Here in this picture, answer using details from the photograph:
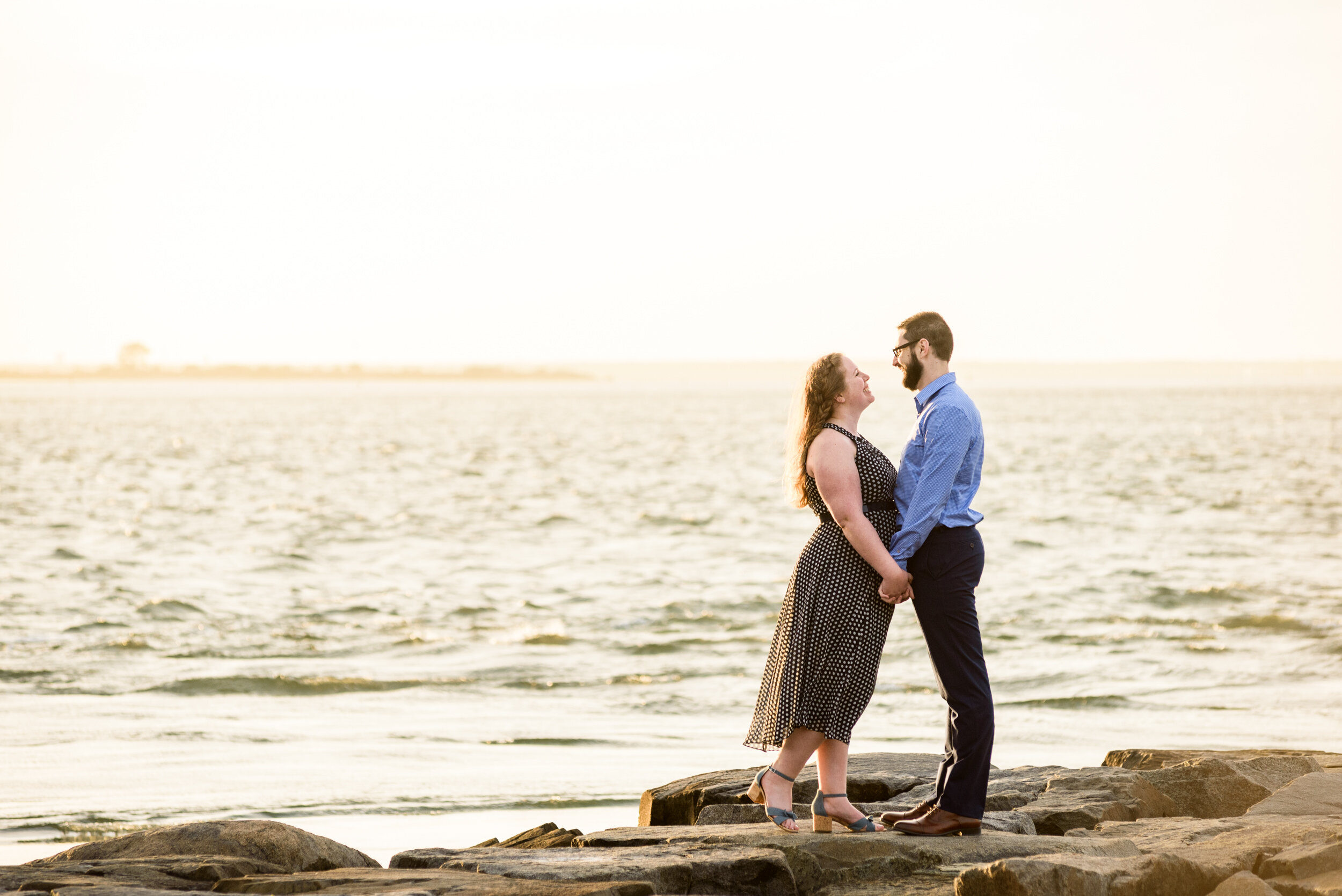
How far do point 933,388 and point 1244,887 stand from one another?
7.26 feet

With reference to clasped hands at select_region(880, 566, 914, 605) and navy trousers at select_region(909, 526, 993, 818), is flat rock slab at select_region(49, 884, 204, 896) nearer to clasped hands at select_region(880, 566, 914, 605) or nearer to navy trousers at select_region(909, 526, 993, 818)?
clasped hands at select_region(880, 566, 914, 605)

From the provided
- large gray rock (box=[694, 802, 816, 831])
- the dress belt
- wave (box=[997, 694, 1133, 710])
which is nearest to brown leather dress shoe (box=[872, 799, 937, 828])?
large gray rock (box=[694, 802, 816, 831])

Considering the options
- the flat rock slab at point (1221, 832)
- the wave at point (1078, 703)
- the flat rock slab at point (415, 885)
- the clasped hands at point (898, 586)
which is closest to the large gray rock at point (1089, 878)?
the flat rock slab at point (1221, 832)

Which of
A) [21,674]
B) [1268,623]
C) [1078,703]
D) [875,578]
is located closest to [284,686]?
[21,674]

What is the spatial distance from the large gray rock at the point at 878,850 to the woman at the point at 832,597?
0.58ft

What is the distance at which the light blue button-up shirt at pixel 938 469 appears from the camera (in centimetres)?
561

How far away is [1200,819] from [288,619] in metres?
13.6

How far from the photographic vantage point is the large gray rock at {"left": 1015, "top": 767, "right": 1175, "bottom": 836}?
681 cm

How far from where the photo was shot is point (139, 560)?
79.8ft

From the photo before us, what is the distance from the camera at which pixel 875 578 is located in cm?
582

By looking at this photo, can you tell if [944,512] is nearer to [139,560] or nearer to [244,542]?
[139,560]

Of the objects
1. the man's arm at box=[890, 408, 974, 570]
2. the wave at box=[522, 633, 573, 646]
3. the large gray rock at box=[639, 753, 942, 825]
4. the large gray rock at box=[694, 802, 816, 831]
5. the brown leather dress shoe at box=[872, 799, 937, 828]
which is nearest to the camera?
the man's arm at box=[890, 408, 974, 570]

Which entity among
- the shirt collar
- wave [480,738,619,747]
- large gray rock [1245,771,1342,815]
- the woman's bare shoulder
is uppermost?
the shirt collar

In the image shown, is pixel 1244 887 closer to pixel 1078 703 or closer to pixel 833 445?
pixel 833 445
